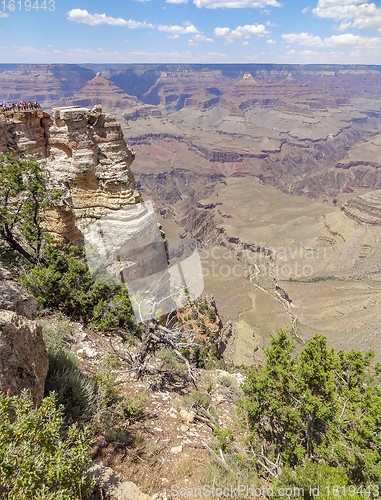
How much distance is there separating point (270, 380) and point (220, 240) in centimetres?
8131

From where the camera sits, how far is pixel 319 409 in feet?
19.3

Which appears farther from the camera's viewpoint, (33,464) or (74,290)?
(74,290)

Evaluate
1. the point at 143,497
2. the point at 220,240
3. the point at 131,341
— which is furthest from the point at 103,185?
the point at 220,240

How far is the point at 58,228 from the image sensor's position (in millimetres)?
12500

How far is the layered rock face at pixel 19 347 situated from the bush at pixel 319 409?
4.79 meters

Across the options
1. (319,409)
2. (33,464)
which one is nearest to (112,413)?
(33,464)

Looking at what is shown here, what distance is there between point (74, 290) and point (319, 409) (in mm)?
8273

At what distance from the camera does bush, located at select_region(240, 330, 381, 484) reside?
18.5 feet

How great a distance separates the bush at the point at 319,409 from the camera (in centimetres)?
563

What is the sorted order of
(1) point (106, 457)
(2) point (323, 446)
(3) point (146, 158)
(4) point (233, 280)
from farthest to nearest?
(3) point (146, 158) → (4) point (233, 280) → (2) point (323, 446) → (1) point (106, 457)

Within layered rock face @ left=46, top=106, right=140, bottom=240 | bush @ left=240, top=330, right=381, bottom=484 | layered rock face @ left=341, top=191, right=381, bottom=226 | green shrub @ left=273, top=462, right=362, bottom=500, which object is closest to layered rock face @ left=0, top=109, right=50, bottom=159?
layered rock face @ left=46, top=106, right=140, bottom=240

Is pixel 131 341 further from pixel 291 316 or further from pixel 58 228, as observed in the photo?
pixel 291 316

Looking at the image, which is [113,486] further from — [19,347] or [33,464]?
[19,347]

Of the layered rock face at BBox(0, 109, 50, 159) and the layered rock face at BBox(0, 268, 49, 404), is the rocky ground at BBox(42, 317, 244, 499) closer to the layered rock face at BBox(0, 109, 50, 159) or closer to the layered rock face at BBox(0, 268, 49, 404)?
the layered rock face at BBox(0, 268, 49, 404)
